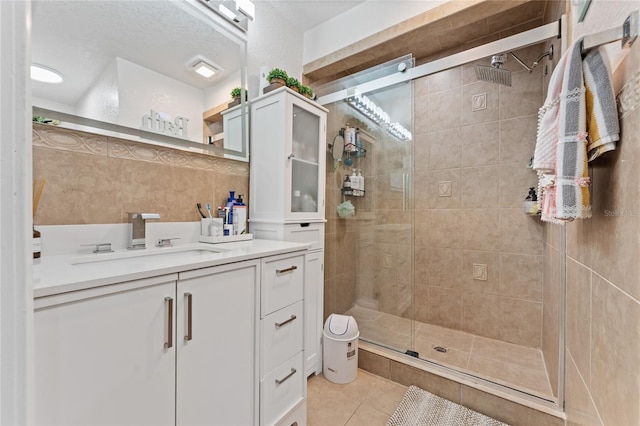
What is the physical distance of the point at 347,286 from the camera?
7.20ft

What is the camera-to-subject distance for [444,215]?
2.23 m

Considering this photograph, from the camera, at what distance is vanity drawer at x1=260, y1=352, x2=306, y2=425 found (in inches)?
41.3

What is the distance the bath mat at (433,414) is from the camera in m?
1.30

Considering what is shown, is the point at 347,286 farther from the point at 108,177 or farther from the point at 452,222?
the point at 108,177

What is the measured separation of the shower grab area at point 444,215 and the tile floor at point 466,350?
0.01 m

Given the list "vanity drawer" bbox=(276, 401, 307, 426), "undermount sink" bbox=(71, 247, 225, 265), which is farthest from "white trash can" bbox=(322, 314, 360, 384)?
"undermount sink" bbox=(71, 247, 225, 265)

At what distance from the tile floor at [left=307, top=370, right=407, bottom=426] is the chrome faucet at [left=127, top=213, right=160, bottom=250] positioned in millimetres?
1163

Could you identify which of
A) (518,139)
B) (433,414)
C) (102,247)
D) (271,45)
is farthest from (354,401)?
(271,45)

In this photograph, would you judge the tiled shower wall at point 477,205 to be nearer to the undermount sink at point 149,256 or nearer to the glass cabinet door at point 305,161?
the glass cabinet door at point 305,161

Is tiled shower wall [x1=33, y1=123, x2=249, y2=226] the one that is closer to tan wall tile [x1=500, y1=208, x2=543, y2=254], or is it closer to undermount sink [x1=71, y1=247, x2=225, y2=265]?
undermount sink [x1=71, y1=247, x2=225, y2=265]

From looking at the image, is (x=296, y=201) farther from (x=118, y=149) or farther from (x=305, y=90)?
(x=118, y=149)

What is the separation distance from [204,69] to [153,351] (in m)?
1.35

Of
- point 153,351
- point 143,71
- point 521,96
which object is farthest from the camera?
point 521,96

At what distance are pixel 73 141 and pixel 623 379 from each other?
1.77 metres
